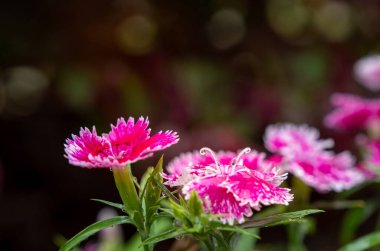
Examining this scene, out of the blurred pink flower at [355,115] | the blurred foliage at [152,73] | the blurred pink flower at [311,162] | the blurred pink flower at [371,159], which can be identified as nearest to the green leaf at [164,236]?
the blurred pink flower at [311,162]

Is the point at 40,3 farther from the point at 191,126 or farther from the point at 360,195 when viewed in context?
the point at 360,195

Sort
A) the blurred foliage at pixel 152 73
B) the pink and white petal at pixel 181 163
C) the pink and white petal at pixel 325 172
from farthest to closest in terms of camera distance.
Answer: the blurred foliage at pixel 152 73
the pink and white petal at pixel 325 172
the pink and white petal at pixel 181 163

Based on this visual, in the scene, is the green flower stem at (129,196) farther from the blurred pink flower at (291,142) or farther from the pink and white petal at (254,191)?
the blurred pink flower at (291,142)

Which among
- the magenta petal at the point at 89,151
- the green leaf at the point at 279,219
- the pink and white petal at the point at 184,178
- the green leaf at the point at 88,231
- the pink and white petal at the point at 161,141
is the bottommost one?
the green leaf at the point at 279,219

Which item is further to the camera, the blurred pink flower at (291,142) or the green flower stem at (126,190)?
the blurred pink flower at (291,142)

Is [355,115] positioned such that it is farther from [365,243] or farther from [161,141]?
[161,141]

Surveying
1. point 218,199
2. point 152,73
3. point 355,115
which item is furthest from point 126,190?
point 152,73
